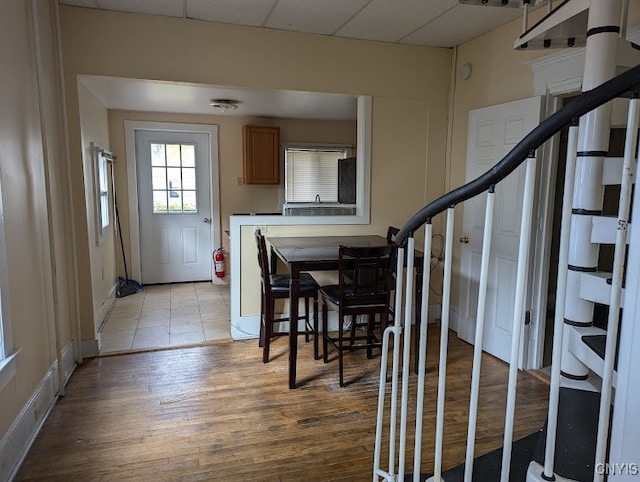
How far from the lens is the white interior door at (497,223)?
10.2ft

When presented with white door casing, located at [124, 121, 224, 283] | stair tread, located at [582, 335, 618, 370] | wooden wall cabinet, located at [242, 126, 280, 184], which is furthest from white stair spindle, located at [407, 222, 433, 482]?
white door casing, located at [124, 121, 224, 283]

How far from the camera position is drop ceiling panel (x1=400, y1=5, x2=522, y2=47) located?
10.2 ft

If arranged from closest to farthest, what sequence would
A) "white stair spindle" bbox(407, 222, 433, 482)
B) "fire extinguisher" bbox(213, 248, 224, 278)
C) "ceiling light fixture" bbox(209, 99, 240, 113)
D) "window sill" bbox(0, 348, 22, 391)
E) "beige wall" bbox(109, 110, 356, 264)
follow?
"white stair spindle" bbox(407, 222, 433, 482), "window sill" bbox(0, 348, 22, 391), "ceiling light fixture" bbox(209, 99, 240, 113), "beige wall" bbox(109, 110, 356, 264), "fire extinguisher" bbox(213, 248, 224, 278)

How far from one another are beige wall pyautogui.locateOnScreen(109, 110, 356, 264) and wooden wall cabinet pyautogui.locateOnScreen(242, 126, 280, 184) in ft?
0.61

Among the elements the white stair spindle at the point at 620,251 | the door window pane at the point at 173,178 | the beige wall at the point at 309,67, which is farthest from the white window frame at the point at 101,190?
the white stair spindle at the point at 620,251

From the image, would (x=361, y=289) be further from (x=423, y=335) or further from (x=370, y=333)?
(x=423, y=335)

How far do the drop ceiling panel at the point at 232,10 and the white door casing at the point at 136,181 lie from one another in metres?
2.40

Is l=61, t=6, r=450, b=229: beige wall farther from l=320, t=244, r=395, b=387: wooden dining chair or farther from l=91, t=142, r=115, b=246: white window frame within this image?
l=320, t=244, r=395, b=387: wooden dining chair

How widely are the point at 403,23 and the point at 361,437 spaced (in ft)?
9.62

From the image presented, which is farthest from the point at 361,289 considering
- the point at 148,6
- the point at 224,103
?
the point at 224,103

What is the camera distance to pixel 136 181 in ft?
18.0

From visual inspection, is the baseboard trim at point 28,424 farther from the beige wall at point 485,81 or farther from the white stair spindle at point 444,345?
the beige wall at point 485,81

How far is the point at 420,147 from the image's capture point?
4.03m

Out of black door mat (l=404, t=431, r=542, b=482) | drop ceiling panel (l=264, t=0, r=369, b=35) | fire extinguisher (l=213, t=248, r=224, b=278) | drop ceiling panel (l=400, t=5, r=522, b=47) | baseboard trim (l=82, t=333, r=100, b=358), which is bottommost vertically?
baseboard trim (l=82, t=333, r=100, b=358)
